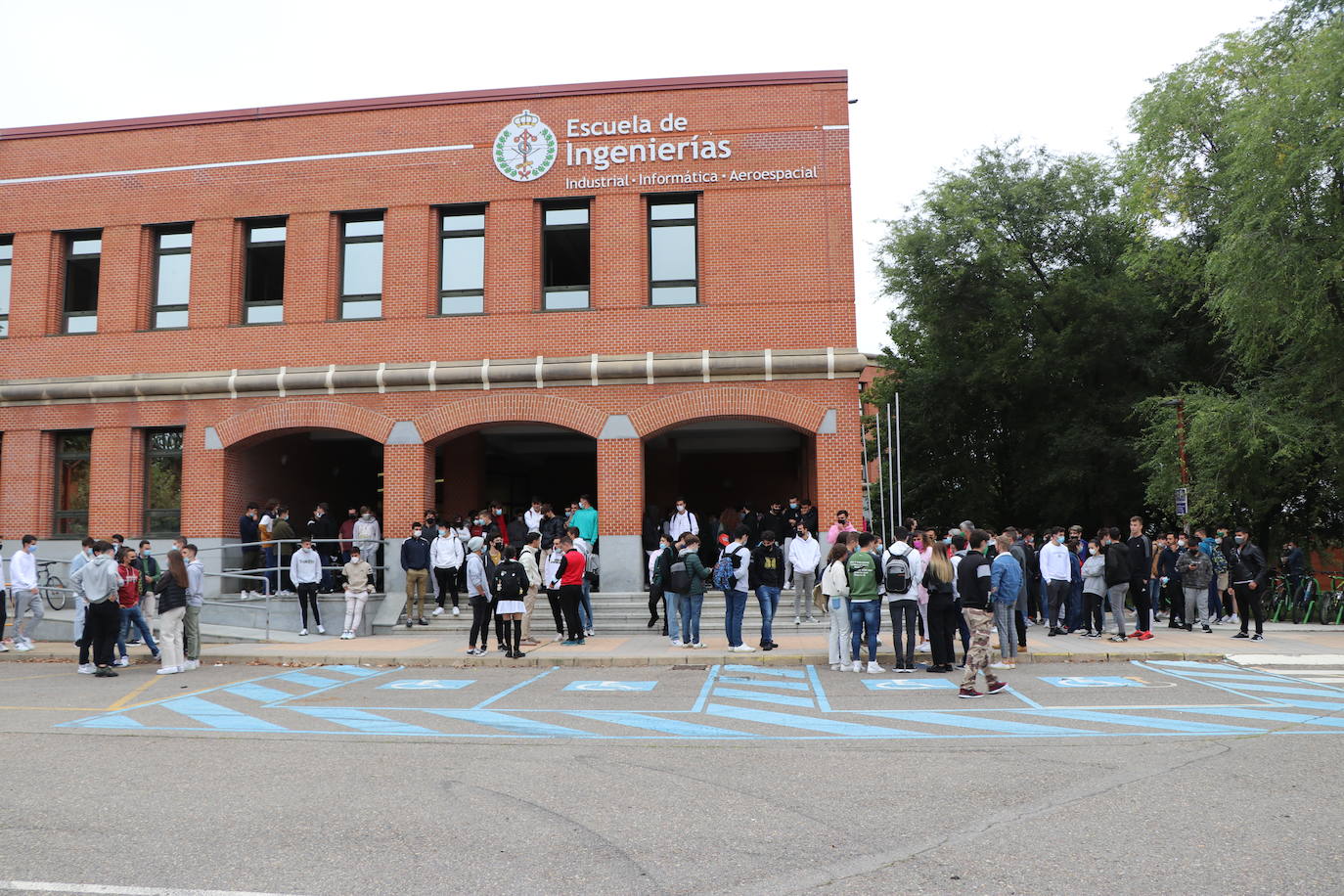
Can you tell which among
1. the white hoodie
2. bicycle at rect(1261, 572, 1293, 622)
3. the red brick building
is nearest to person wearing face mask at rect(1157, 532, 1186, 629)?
bicycle at rect(1261, 572, 1293, 622)

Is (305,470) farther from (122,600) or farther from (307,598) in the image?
(122,600)

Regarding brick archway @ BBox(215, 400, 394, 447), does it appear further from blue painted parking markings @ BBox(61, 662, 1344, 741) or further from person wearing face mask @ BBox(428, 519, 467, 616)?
blue painted parking markings @ BBox(61, 662, 1344, 741)

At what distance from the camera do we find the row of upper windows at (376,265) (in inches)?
845

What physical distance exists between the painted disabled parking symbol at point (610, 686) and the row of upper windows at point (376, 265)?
1055 centimetres

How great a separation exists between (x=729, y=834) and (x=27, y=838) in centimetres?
405

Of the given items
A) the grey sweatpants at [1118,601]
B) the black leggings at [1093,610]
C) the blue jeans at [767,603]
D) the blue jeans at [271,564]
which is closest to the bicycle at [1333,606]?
the black leggings at [1093,610]

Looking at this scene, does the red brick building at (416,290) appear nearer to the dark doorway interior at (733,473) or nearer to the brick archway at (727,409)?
the brick archway at (727,409)

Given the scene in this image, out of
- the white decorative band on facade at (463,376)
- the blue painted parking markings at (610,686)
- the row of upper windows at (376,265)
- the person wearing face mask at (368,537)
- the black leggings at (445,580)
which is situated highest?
the row of upper windows at (376,265)

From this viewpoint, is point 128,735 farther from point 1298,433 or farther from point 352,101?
point 1298,433

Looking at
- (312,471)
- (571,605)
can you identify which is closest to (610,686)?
(571,605)

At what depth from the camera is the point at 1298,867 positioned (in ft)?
16.4

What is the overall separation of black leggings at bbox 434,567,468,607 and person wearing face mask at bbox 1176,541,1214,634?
515 inches

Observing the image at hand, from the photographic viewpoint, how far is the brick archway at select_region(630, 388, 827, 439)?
20.2 meters

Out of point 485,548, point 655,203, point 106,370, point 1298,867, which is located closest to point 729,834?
point 1298,867
